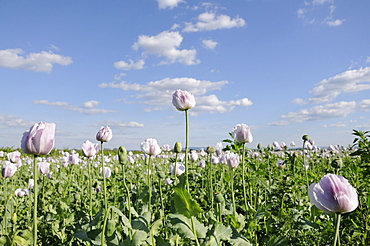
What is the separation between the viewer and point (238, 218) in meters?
2.38

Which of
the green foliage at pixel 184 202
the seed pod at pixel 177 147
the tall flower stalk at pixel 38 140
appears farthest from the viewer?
the seed pod at pixel 177 147

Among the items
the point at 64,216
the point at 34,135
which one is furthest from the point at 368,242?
the point at 64,216

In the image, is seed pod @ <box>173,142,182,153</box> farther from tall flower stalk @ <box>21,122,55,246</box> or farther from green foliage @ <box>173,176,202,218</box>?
tall flower stalk @ <box>21,122,55,246</box>

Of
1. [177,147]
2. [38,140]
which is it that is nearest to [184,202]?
[177,147]

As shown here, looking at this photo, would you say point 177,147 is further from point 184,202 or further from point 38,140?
point 38,140

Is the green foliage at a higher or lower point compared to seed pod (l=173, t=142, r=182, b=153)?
lower

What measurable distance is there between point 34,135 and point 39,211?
321 cm

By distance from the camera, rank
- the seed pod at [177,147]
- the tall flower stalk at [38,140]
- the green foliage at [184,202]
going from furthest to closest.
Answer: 1. the seed pod at [177,147]
2. the green foliage at [184,202]
3. the tall flower stalk at [38,140]

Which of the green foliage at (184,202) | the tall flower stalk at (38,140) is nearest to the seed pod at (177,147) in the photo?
the green foliage at (184,202)

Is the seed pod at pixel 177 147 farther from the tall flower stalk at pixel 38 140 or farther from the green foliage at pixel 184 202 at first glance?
the tall flower stalk at pixel 38 140

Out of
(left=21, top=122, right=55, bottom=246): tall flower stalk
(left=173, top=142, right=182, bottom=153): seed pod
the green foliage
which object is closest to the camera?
Answer: (left=21, top=122, right=55, bottom=246): tall flower stalk

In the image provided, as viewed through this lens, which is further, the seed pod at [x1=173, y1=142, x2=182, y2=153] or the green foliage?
the seed pod at [x1=173, y1=142, x2=182, y2=153]

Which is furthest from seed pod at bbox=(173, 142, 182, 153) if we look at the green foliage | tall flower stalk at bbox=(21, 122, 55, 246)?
tall flower stalk at bbox=(21, 122, 55, 246)

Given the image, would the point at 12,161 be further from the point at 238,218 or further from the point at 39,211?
the point at 238,218
